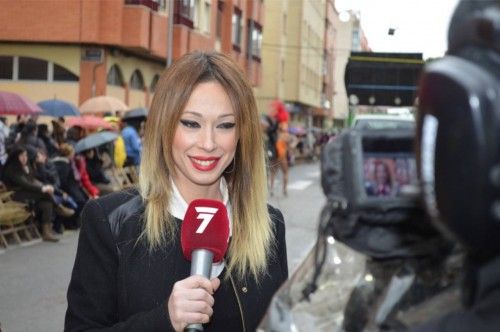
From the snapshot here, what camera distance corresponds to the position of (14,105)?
591 inches

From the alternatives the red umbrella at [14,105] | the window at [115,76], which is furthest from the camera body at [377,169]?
the window at [115,76]

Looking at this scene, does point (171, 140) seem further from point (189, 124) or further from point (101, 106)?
point (101, 106)

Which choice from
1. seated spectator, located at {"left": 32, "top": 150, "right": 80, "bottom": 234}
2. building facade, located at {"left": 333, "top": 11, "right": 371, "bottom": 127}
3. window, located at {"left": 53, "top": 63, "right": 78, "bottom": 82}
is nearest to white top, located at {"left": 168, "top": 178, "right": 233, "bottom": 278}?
seated spectator, located at {"left": 32, "top": 150, "right": 80, "bottom": 234}

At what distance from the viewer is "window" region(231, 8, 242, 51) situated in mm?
39000

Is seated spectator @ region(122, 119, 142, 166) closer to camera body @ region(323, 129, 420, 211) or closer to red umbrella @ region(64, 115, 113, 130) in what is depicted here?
red umbrella @ region(64, 115, 113, 130)

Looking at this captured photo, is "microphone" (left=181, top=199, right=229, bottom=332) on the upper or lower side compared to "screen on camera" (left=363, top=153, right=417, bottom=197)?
lower

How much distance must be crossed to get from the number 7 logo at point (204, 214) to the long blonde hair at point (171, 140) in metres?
0.19

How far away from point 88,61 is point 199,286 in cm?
2271

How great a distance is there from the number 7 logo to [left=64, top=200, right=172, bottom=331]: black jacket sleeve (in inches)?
8.7

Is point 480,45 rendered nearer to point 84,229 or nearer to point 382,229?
point 382,229

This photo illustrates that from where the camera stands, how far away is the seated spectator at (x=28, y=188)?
1132 cm

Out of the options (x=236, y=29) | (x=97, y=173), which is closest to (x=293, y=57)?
(x=236, y=29)

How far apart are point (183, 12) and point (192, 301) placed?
1112 inches

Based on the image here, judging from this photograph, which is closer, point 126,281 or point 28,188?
point 126,281
